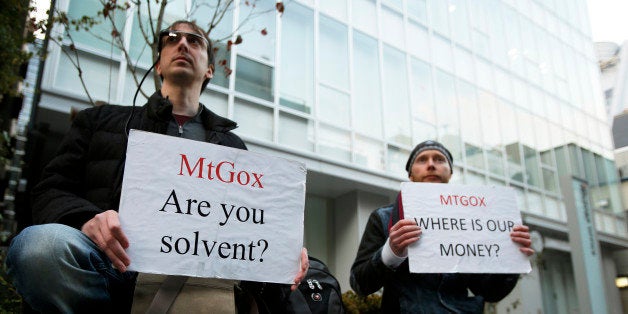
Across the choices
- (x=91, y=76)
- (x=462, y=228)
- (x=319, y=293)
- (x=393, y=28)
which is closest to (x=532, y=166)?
(x=393, y=28)

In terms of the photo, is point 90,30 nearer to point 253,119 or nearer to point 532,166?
point 253,119

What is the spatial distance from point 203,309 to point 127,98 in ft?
21.9

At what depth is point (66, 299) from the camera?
1.33m

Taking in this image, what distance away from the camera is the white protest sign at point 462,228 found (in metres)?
2.45

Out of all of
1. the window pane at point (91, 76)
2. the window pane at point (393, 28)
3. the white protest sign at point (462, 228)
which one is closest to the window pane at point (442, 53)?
the window pane at point (393, 28)

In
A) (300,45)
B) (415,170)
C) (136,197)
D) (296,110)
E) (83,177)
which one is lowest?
(136,197)

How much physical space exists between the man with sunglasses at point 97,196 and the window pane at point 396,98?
8.64 meters

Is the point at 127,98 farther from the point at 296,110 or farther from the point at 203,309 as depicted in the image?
the point at 203,309

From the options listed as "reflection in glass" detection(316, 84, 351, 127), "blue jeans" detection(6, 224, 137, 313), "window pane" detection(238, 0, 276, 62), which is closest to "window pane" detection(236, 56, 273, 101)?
"window pane" detection(238, 0, 276, 62)

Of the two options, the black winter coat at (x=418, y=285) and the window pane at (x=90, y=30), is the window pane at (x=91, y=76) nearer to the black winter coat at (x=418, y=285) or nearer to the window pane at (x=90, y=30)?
the window pane at (x=90, y=30)

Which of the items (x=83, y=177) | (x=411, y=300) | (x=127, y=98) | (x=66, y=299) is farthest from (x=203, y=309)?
(x=127, y=98)

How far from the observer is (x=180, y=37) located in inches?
87.6

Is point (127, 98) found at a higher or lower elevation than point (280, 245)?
higher

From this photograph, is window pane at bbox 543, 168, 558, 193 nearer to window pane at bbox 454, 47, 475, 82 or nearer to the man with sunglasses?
window pane at bbox 454, 47, 475, 82
